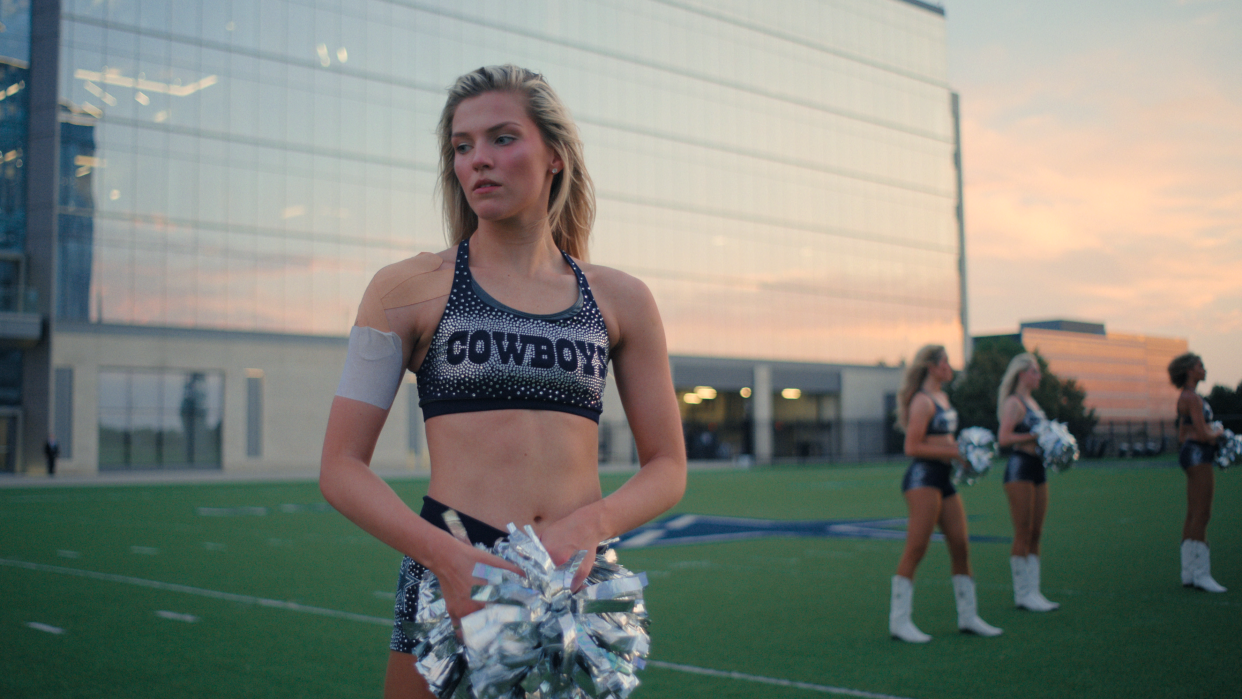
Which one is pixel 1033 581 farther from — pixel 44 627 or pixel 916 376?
pixel 44 627

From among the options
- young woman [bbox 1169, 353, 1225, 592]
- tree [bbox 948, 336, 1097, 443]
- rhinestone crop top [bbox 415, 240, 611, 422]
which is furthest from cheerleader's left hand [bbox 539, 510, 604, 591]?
tree [bbox 948, 336, 1097, 443]

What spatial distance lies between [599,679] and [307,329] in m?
42.9

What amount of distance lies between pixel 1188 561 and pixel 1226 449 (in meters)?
1.36

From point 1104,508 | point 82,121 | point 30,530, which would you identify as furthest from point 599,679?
point 82,121

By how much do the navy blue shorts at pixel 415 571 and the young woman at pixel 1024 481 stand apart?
22.1ft

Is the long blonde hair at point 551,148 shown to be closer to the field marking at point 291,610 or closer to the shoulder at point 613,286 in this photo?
the shoulder at point 613,286

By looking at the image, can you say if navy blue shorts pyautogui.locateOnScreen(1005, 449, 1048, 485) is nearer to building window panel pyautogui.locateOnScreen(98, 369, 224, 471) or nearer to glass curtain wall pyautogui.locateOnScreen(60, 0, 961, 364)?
glass curtain wall pyautogui.locateOnScreen(60, 0, 961, 364)

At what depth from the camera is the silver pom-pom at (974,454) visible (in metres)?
7.96

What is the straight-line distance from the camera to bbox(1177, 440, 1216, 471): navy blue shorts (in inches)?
359

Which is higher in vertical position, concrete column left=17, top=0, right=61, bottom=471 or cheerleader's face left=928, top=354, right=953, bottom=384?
concrete column left=17, top=0, right=61, bottom=471

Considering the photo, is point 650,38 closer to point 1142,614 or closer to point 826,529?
point 826,529

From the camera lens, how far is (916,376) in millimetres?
7781

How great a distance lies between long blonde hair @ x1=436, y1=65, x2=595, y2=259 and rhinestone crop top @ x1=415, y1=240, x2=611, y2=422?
0.28m

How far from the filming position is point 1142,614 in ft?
25.1
